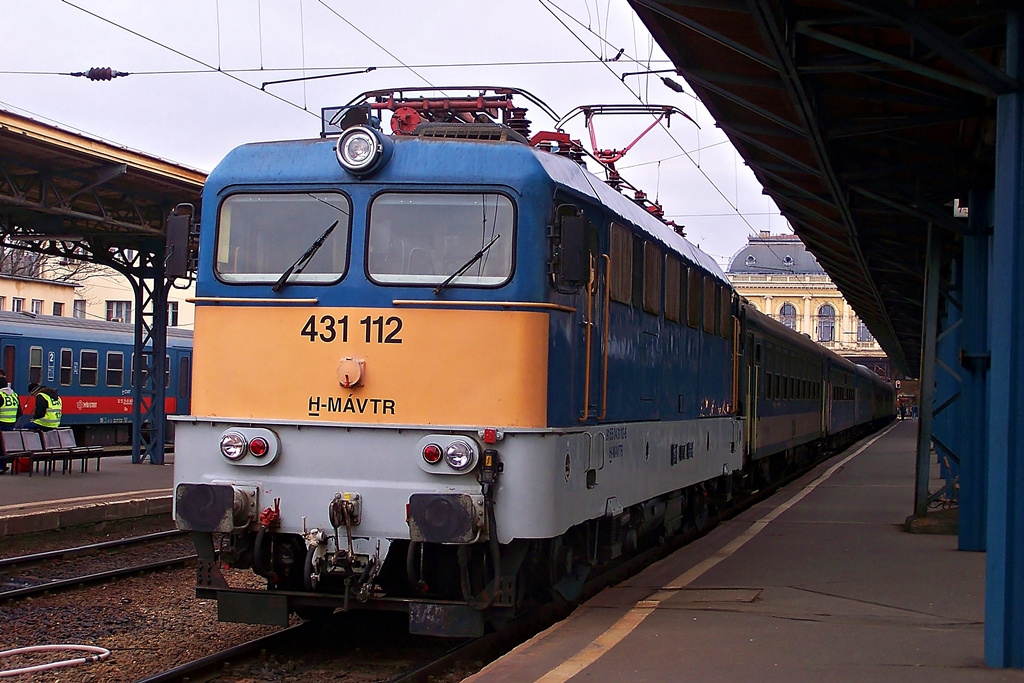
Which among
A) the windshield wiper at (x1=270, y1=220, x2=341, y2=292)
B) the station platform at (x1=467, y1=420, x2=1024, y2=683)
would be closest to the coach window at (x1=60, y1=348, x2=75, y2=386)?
the station platform at (x1=467, y1=420, x2=1024, y2=683)

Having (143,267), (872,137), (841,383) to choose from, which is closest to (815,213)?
(872,137)

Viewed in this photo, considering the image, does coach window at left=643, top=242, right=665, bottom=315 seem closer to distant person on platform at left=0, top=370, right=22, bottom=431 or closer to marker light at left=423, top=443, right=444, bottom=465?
marker light at left=423, top=443, right=444, bottom=465

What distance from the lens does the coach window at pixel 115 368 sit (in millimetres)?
29281

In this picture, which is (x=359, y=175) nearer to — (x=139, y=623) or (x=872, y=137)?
(x=139, y=623)

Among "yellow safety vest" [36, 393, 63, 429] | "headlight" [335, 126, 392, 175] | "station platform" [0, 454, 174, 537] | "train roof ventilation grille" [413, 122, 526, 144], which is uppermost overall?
"train roof ventilation grille" [413, 122, 526, 144]

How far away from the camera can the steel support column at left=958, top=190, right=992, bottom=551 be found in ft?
38.9

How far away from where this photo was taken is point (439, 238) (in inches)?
300

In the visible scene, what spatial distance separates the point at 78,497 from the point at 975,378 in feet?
36.4

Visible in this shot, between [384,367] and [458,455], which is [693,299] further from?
[458,455]

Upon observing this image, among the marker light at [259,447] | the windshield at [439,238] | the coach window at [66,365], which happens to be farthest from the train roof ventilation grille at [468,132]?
the coach window at [66,365]

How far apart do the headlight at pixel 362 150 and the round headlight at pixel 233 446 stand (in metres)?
1.81

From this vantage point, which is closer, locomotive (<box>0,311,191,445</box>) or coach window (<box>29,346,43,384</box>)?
locomotive (<box>0,311,191,445</box>)

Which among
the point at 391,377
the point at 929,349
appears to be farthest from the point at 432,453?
the point at 929,349

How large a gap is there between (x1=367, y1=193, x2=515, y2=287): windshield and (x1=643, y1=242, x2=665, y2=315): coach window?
2543 mm
